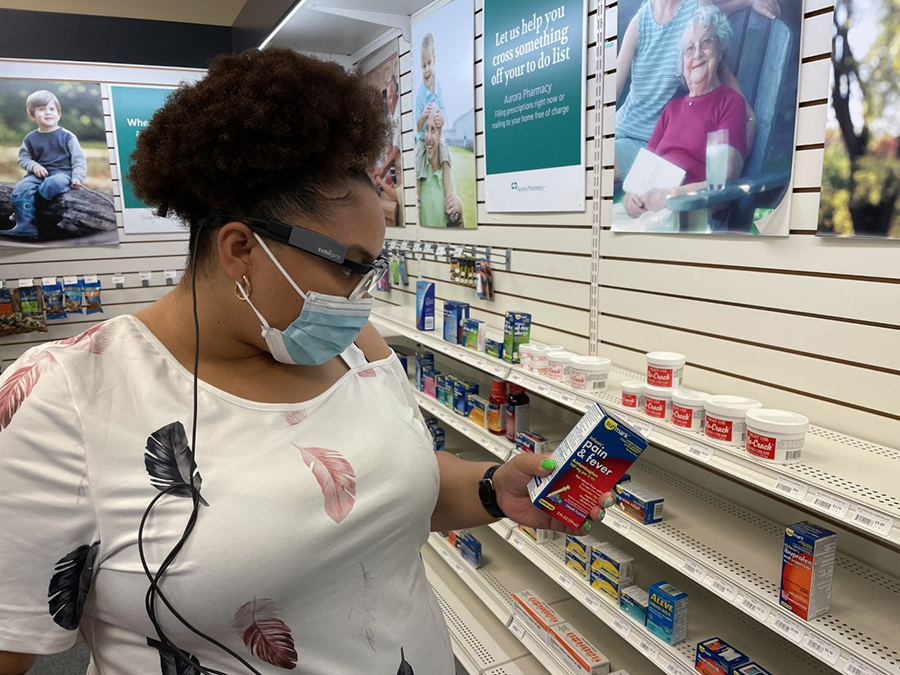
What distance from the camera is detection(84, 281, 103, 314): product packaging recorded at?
5441 mm

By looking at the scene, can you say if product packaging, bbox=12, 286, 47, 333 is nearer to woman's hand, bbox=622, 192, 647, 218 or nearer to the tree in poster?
woman's hand, bbox=622, 192, 647, 218

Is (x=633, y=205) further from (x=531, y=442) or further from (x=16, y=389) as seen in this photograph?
(x=16, y=389)

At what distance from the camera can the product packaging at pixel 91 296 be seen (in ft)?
17.9

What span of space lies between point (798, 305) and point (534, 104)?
1.55 meters

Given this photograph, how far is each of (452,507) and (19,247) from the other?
537cm

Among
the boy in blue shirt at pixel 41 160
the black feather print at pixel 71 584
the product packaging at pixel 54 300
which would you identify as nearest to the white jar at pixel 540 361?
the black feather print at pixel 71 584

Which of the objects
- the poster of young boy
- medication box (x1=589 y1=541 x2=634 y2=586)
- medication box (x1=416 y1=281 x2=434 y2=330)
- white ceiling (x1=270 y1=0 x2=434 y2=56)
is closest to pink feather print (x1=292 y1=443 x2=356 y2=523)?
medication box (x1=589 y1=541 x2=634 y2=586)

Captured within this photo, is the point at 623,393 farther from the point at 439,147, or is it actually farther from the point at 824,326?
the point at 439,147

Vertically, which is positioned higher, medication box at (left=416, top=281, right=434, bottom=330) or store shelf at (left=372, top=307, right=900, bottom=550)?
medication box at (left=416, top=281, right=434, bottom=330)

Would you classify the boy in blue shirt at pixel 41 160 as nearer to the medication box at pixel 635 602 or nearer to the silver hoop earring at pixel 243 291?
the silver hoop earring at pixel 243 291

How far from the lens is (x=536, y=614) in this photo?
257cm

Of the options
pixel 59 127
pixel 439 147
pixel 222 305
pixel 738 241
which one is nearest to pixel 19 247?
pixel 59 127

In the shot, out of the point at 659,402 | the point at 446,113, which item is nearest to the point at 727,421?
the point at 659,402

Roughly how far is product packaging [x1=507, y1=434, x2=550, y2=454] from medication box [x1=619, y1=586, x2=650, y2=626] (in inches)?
26.3
